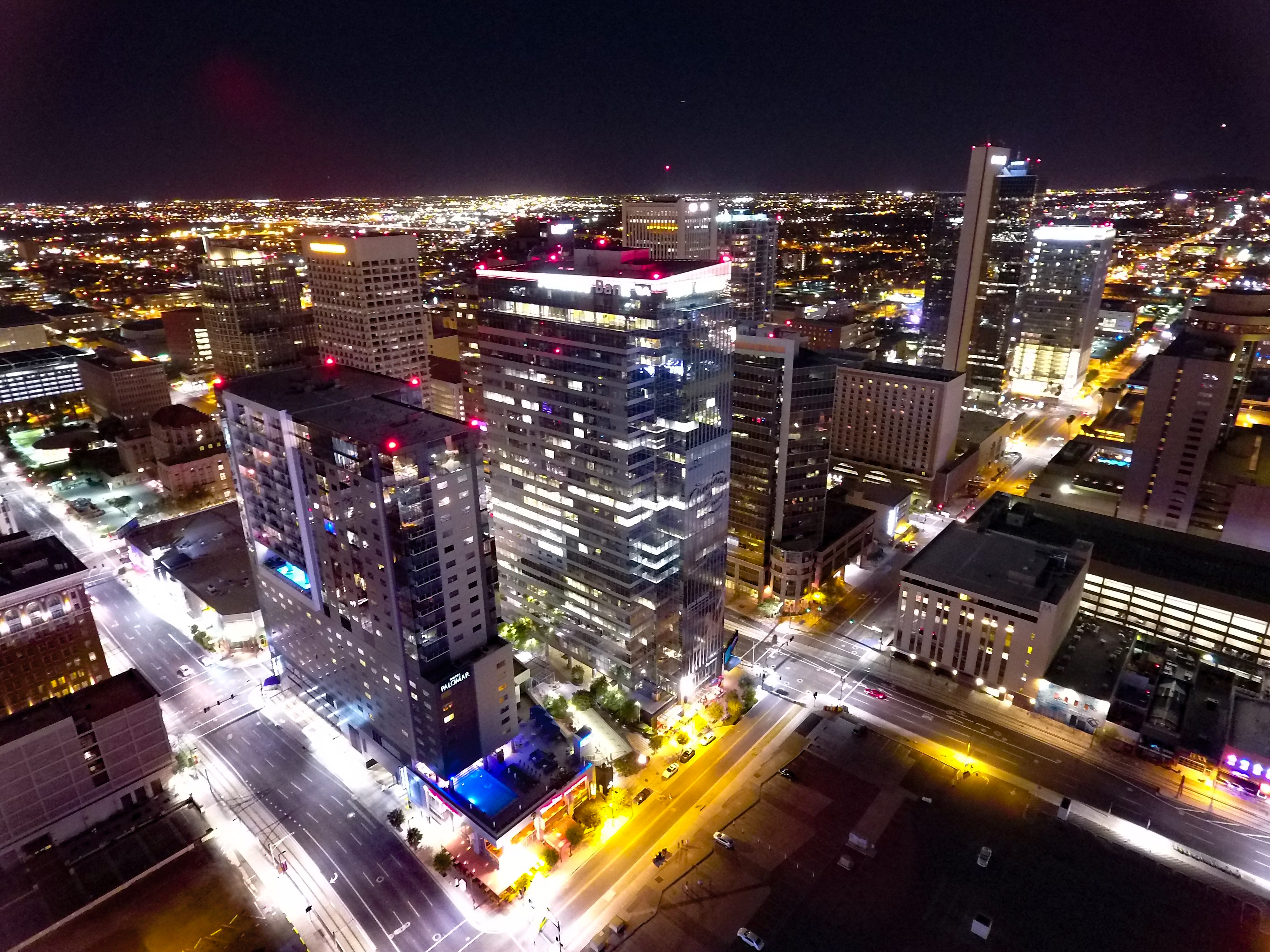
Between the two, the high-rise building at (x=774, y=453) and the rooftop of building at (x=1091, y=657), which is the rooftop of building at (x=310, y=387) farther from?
the rooftop of building at (x=1091, y=657)

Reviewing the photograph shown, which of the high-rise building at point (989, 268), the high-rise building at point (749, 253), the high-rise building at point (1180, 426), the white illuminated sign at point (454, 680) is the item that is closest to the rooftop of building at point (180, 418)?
the white illuminated sign at point (454, 680)

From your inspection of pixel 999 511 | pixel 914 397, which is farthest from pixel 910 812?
pixel 914 397

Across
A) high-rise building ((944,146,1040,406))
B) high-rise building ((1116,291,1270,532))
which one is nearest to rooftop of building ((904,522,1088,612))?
high-rise building ((1116,291,1270,532))

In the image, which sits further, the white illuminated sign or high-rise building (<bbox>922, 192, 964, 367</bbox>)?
high-rise building (<bbox>922, 192, 964, 367</bbox>)

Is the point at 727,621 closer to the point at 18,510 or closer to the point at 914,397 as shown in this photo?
the point at 914,397

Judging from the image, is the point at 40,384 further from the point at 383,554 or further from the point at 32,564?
the point at 383,554

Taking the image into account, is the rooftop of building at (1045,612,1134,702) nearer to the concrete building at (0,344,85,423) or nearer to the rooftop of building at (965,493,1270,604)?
the rooftop of building at (965,493,1270,604)
